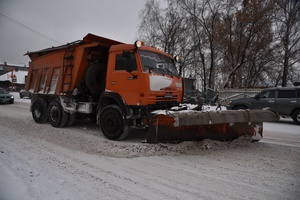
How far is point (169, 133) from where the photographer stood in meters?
4.79

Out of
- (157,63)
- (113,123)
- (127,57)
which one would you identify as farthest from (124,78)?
(113,123)

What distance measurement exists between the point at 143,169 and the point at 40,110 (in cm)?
616

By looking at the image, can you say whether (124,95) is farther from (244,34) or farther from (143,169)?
(244,34)

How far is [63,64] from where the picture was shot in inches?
288

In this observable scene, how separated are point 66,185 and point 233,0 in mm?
26325

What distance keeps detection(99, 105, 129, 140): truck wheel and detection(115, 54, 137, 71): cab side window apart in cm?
112

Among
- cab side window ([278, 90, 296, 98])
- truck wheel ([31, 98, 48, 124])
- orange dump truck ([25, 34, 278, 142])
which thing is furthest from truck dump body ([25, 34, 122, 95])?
cab side window ([278, 90, 296, 98])

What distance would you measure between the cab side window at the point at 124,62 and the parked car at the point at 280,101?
796cm

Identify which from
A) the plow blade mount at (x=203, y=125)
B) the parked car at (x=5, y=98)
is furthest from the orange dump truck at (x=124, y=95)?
the parked car at (x=5, y=98)

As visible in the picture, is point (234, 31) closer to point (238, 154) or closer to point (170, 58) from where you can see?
point (170, 58)

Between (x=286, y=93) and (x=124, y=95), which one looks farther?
(x=286, y=93)

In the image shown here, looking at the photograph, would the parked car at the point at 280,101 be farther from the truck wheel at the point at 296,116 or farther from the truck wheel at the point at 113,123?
the truck wheel at the point at 113,123

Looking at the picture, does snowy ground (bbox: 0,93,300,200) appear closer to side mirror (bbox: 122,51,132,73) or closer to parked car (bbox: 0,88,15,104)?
side mirror (bbox: 122,51,132,73)

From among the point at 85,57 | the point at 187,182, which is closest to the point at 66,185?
the point at 187,182
